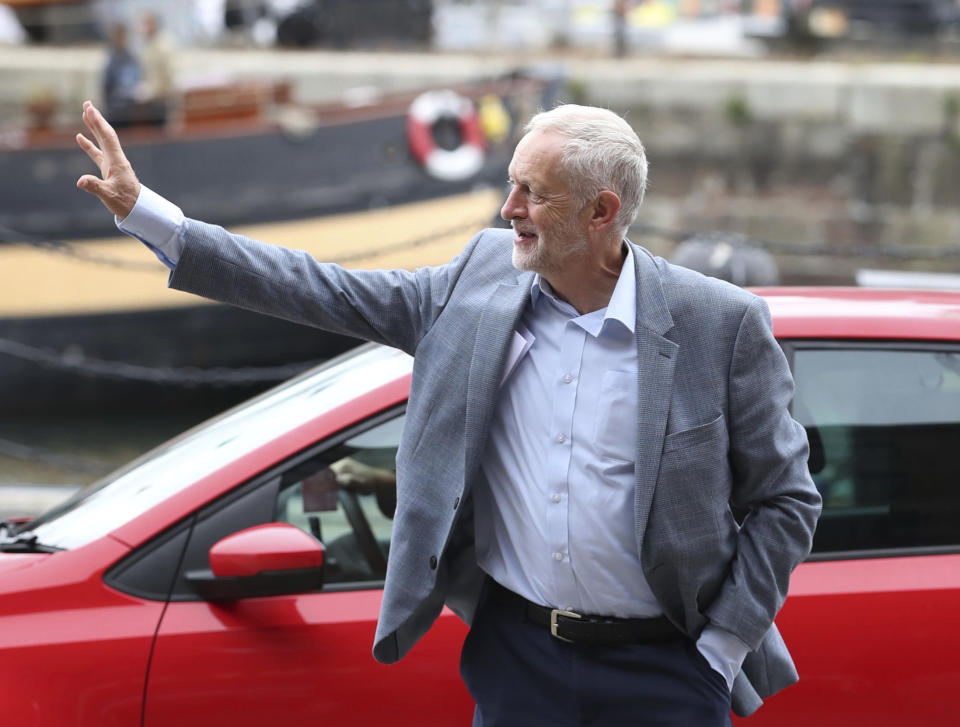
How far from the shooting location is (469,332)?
7.13ft

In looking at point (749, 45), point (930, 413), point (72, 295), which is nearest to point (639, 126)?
point (749, 45)

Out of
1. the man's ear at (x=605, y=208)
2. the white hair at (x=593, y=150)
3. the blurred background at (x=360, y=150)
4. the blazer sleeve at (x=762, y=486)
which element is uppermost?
the white hair at (x=593, y=150)

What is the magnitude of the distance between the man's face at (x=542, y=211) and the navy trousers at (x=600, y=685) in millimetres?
604

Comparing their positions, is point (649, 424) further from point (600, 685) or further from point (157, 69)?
point (157, 69)

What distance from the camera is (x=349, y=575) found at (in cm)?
268

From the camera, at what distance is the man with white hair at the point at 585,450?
2031mm

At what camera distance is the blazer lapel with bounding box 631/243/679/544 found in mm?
1996

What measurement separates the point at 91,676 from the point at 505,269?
1164mm

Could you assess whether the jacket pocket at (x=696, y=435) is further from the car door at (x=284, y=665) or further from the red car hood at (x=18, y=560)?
the red car hood at (x=18, y=560)

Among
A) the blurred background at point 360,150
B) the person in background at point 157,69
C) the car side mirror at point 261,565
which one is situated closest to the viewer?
the car side mirror at point 261,565

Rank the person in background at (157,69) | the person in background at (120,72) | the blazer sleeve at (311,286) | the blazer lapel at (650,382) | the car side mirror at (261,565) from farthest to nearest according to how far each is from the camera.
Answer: the person in background at (120,72) → the person in background at (157,69) → the car side mirror at (261,565) → the blazer sleeve at (311,286) → the blazer lapel at (650,382)

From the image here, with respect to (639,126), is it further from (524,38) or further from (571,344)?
(571,344)

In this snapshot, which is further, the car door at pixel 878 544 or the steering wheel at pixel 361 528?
the steering wheel at pixel 361 528

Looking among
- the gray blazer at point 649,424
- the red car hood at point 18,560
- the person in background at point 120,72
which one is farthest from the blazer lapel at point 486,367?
the person in background at point 120,72
